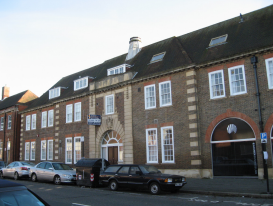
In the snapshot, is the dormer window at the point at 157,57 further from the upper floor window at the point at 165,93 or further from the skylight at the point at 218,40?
the skylight at the point at 218,40

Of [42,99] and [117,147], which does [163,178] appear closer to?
[117,147]

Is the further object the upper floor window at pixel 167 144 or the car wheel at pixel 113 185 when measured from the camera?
the upper floor window at pixel 167 144

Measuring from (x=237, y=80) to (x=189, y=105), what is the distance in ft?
11.7

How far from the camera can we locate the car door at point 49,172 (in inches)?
706

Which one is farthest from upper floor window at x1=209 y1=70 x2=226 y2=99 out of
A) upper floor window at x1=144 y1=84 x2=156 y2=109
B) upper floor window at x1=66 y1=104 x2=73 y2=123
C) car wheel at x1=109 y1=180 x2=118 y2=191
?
upper floor window at x1=66 y1=104 x2=73 y2=123

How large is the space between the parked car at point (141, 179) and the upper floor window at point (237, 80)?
7.36 meters

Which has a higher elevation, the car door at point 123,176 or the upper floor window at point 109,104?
Result: the upper floor window at point 109,104

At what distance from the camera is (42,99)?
34312 mm

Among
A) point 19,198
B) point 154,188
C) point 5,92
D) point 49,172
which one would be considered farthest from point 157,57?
point 5,92

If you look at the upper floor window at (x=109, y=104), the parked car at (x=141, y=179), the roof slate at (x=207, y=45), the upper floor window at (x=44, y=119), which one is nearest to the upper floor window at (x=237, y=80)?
the roof slate at (x=207, y=45)

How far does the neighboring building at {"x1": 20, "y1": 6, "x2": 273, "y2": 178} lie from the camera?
54.2ft

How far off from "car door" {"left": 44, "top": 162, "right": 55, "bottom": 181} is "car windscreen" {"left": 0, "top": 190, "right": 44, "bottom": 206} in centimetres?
1370

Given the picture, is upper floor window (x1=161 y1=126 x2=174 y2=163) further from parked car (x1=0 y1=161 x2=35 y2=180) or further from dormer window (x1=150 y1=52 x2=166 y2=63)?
parked car (x1=0 y1=161 x2=35 y2=180)

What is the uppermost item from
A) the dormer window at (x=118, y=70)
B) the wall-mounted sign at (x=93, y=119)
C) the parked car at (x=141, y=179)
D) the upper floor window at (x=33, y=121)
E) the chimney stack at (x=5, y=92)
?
the chimney stack at (x=5, y=92)
